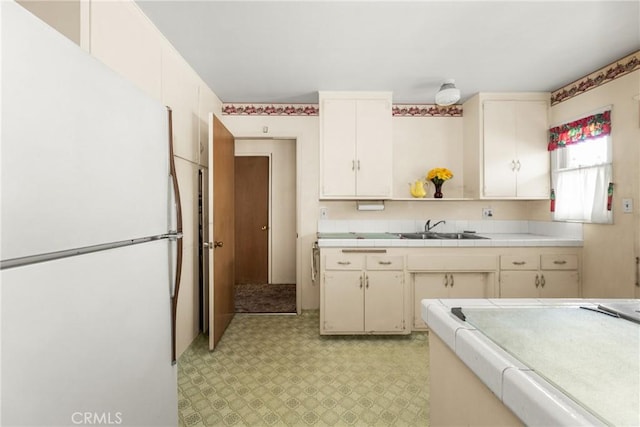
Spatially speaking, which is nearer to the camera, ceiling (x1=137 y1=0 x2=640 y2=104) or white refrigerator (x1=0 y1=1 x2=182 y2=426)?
white refrigerator (x1=0 y1=1 x2=182 y2=426)

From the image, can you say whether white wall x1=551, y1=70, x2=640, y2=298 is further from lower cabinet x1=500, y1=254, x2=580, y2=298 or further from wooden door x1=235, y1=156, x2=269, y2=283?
wooden door x1=235, y1=156, x2=269, y2=283

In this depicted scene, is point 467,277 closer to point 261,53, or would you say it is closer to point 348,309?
point 348,309

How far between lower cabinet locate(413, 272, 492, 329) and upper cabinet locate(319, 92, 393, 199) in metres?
0.93

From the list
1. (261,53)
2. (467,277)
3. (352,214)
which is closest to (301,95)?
(261,53)

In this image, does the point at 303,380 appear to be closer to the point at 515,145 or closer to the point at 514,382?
the point at 514,382

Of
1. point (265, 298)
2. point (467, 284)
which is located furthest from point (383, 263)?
point (265, 298)

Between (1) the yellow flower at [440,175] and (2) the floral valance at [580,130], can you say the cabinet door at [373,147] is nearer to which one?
(1) the yellow flower at [440,175]

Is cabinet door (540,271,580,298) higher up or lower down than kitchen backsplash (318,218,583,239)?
lower down

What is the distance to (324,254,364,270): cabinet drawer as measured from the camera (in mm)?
2592

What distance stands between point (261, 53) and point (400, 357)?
8.81 feet

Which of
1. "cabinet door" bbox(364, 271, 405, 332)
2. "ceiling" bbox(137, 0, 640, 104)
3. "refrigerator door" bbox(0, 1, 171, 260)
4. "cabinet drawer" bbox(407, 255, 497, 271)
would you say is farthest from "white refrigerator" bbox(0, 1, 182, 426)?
"cabinet drawer" bbox(407, 255, 497, 271)

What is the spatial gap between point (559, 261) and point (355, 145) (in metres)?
2.20

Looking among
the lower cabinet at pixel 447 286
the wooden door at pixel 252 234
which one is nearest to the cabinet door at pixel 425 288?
the lower cabinet at pixel 447 286

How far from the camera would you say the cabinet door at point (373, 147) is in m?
2.92
